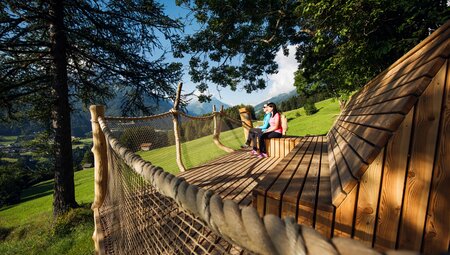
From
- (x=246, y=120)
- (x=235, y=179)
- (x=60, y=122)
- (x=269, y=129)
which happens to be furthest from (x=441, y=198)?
(x=60, y=122)

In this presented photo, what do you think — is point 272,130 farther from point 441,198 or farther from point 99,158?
point 441,198

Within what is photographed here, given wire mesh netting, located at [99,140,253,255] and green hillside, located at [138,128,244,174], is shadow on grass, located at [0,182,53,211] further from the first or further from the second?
wire mesh netting, located at [99,140,253,255]

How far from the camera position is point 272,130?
6.55 meters

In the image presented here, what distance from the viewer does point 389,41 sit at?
6363 mm

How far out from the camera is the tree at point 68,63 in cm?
703

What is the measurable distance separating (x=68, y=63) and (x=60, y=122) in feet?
9.51

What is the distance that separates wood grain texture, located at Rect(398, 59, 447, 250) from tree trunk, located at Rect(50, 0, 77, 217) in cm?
872

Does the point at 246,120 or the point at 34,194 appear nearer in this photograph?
Answer: the point at 246,120

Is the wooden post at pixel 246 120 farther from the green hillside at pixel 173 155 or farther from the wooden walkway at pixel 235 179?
the wooden walkway at pixel 235 179

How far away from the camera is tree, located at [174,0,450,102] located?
6129mm

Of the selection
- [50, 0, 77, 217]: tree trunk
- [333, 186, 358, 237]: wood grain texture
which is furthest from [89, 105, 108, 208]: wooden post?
[333, 186, 358, 237]: wood grain texture

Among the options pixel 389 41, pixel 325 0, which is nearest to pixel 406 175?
pixel 325 0

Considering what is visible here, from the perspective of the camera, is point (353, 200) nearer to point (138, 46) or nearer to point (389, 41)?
point (389, 41)

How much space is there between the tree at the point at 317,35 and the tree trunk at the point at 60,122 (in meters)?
5.49
